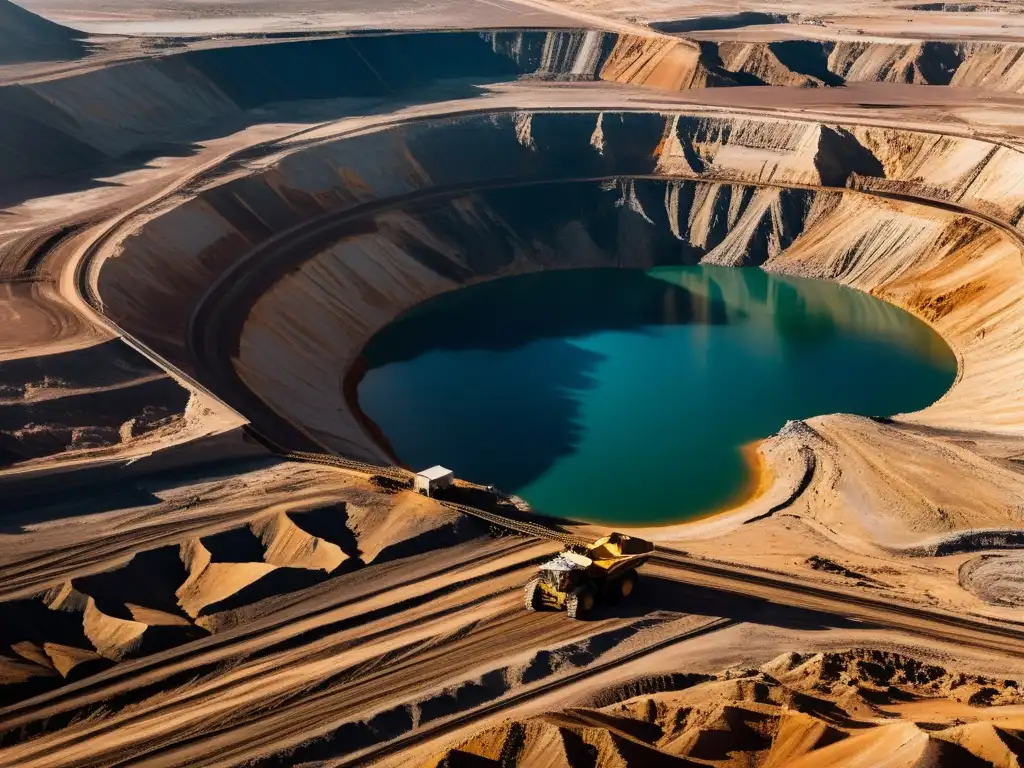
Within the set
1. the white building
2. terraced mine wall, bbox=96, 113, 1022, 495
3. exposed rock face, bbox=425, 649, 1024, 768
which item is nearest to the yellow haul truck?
exposed rock face, bbox=425, 649, 1024, 768

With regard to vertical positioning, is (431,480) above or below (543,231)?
below

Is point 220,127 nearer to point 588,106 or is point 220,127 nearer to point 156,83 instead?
point 156,83

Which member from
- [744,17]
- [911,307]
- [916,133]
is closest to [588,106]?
[916,133]

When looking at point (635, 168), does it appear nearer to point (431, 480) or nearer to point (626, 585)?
point (431, 480)

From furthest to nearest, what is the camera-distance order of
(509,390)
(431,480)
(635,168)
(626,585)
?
1. (635,168)
2. (509,390)
3. (431,480)
4. (626,585)

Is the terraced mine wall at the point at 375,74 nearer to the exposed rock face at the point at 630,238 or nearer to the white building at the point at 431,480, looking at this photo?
the exposed rock face at the point at 630,238

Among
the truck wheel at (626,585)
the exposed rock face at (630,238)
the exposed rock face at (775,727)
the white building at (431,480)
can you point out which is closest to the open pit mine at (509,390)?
the exposed rock face at (775,727)

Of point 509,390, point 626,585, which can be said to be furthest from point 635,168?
point 626,585
